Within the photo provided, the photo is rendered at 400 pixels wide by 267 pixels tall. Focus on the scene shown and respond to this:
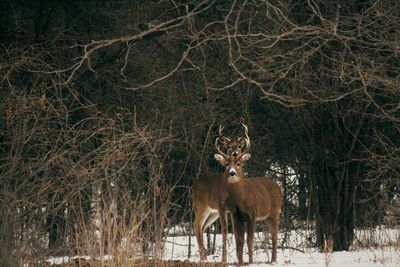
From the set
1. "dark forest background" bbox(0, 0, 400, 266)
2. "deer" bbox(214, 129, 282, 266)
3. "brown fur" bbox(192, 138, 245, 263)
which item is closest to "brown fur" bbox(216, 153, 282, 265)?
"deer" bbox(214, 129, 282, 266)

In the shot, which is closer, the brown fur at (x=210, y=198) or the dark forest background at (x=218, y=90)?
the dark forest background at (x=218, y=90)

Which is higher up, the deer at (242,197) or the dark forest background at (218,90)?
the dark forest background at (218,90)

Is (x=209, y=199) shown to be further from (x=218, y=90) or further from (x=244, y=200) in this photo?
(x=218, y=90)

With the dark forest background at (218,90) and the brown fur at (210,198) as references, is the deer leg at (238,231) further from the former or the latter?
the dark forest background at (218,90)

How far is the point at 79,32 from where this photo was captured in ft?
54.9

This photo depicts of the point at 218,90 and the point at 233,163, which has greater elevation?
the point at 218,90

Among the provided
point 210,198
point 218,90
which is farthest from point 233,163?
point 218,90

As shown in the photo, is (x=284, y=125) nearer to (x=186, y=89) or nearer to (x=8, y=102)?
(x=186, y=89)

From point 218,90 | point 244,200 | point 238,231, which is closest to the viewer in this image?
point 238,231

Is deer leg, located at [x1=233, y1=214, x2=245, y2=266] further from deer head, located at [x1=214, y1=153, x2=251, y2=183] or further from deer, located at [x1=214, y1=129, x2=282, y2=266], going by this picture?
deer head, located at [x1=214, y1=153, x2=251, y2=183]

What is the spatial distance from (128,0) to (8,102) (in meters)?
4.81

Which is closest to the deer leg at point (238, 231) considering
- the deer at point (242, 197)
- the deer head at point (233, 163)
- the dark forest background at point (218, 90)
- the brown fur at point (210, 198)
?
the deer at point (242, 197)

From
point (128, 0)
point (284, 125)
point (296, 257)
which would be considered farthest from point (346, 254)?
point (128, 0)

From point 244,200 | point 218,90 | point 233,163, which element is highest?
Answer: point 218,90
